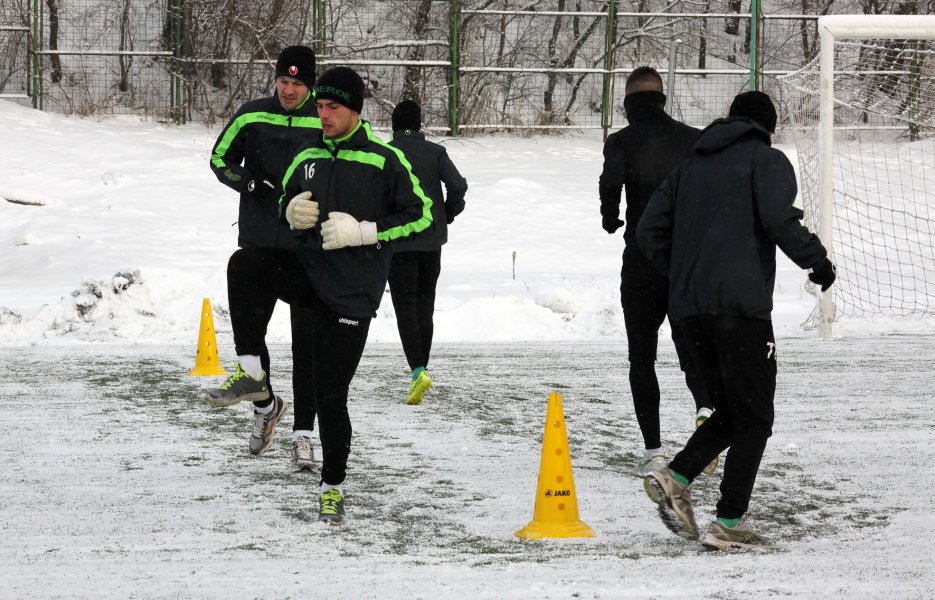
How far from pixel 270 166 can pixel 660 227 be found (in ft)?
7.39

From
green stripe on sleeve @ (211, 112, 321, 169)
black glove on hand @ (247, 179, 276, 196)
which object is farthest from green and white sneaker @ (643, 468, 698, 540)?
green stripe on sleeve @ (211, 112, 321, 169)

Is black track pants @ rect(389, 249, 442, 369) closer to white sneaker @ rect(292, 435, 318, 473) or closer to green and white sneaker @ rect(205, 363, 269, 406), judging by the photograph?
green and white sneaker @ rect(205, 363, 269, 406)

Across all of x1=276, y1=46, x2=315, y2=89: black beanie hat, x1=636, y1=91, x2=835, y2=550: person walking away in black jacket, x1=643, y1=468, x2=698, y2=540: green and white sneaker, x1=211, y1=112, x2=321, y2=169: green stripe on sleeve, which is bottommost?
x1=643, y1=468, x2=698, y2=540: green and white sneaker

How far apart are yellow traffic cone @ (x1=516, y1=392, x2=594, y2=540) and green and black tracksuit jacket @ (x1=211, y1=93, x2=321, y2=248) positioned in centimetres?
187

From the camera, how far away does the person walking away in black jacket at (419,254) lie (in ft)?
27.5

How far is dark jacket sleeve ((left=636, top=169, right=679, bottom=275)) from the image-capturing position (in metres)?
5.19

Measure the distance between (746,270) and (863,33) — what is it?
26.4 feet

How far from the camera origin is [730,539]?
16.2 feet

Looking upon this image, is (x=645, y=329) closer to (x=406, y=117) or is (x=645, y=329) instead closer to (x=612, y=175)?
(x=612, y=175)

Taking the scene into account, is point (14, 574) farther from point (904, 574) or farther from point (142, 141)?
point (142, 141)

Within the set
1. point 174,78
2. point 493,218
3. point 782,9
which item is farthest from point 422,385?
point 782,9

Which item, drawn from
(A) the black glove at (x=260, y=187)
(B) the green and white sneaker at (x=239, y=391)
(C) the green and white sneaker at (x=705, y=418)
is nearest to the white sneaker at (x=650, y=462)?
(C) the green and white sneaker at (x=705, y=418)

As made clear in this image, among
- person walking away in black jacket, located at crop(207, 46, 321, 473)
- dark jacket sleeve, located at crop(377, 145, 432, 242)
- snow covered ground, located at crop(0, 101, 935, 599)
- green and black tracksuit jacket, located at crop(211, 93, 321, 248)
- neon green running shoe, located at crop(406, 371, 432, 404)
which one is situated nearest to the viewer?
snow covered ground, located at crop(0, 101, 935, 599)

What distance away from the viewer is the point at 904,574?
4.64m
